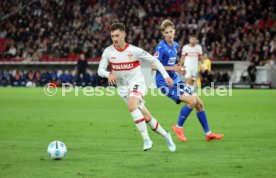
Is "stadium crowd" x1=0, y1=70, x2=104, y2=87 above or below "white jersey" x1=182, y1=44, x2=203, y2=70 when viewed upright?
below

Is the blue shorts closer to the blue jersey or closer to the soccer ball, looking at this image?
the blue jersey

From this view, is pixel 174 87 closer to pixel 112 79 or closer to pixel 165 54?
pixel 165 54

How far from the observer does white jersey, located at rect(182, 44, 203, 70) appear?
25.0m

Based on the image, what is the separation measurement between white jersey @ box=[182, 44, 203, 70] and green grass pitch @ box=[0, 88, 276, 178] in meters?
5.97

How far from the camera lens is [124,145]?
1088 centimetres

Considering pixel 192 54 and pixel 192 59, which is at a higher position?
pixel 192 54

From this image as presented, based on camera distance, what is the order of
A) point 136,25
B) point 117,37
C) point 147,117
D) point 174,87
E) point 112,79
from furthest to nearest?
point 136,25
point 174,87
point 147,117
point 117,37
point 112,79

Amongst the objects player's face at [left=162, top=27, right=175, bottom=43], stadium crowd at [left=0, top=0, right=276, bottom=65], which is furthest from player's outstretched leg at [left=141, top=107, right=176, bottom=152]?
stadium crowd at [left=0, top=0, right=276, bottom=65]

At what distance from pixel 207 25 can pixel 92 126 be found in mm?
21689

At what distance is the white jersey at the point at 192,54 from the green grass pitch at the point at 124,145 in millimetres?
5971

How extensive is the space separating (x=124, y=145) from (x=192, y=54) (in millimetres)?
14988

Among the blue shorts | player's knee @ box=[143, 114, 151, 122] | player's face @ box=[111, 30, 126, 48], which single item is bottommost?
player's knee @ box=[143, 114, 151, 122]

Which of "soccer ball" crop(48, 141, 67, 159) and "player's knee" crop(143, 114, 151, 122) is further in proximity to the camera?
"player's knee" crop(143, 114, 151, 122)

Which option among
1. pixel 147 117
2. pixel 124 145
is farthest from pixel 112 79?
pixel 124 145
